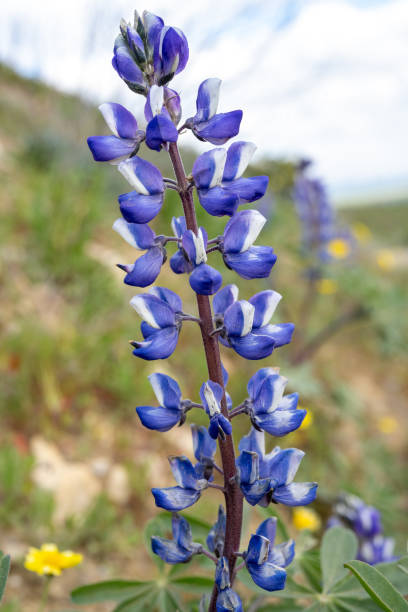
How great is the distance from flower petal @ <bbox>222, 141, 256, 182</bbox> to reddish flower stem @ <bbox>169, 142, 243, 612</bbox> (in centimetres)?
8

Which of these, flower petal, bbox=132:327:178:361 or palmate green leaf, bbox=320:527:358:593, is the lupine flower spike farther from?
palmate green leaf, bbox=320:527:358:593

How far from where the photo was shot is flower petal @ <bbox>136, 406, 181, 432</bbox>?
899mm

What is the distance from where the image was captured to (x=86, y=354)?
286cm

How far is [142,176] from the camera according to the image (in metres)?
0.90

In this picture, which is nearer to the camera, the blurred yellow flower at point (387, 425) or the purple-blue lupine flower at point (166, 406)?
the purple-blue lupine flower at point (166, 406)

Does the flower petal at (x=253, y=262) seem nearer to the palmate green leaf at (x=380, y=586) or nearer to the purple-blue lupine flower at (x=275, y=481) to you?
the purple-blue lupine flower at (x=275, y=481)

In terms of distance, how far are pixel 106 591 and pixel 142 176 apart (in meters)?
0.88

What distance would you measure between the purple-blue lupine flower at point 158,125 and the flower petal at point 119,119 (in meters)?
0.05

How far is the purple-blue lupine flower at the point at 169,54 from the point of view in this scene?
2.91ft

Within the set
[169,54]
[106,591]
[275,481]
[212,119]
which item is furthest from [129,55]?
[106,591]

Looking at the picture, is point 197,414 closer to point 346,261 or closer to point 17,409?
point 17,409

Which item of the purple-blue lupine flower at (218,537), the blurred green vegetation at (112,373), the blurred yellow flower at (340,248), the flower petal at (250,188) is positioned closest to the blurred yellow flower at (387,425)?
the blurred green vegetation at (112,373)

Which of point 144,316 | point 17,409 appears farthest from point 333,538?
point 17,409

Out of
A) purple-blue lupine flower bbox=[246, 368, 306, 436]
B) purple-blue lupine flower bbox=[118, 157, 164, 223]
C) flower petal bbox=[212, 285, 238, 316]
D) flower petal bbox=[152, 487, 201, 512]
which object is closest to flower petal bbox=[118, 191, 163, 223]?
purple-blue lupine flower bbox=[118, 157, 164, 223]
